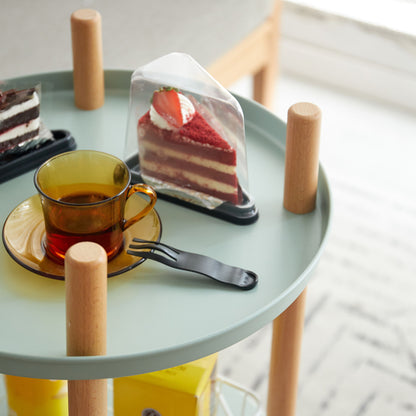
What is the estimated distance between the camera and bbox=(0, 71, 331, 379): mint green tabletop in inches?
31.3

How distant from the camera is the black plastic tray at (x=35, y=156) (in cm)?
108

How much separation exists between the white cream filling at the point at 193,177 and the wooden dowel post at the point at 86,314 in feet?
1.10

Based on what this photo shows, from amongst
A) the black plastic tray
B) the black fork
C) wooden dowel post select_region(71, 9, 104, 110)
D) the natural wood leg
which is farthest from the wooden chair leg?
the black fork


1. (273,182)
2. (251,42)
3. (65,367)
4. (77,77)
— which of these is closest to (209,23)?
(251,42)

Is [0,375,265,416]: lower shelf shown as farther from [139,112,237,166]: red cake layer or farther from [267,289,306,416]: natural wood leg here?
[139,112,237,166]: red cake layer

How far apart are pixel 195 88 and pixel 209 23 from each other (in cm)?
94

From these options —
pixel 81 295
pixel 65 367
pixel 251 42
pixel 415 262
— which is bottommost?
pixel 415 262

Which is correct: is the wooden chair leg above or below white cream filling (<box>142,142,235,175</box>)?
below

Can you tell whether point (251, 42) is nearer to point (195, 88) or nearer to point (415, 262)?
point (415, 262)

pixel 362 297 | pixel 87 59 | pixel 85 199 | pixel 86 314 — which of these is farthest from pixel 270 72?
pixel 86 314

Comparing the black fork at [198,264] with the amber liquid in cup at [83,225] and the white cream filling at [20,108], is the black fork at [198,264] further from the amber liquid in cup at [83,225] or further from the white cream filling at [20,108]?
the white cream filling at [20,108]

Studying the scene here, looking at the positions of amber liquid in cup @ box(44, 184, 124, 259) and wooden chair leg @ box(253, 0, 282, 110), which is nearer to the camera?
amber liquid in cup @ box(44, 184, 124, 259)

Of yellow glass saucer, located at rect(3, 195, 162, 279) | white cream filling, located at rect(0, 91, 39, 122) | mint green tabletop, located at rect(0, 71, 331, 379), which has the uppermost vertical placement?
white cream filling, located at rect(0, 91, 39, 122)

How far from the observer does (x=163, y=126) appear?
1.03 meters
